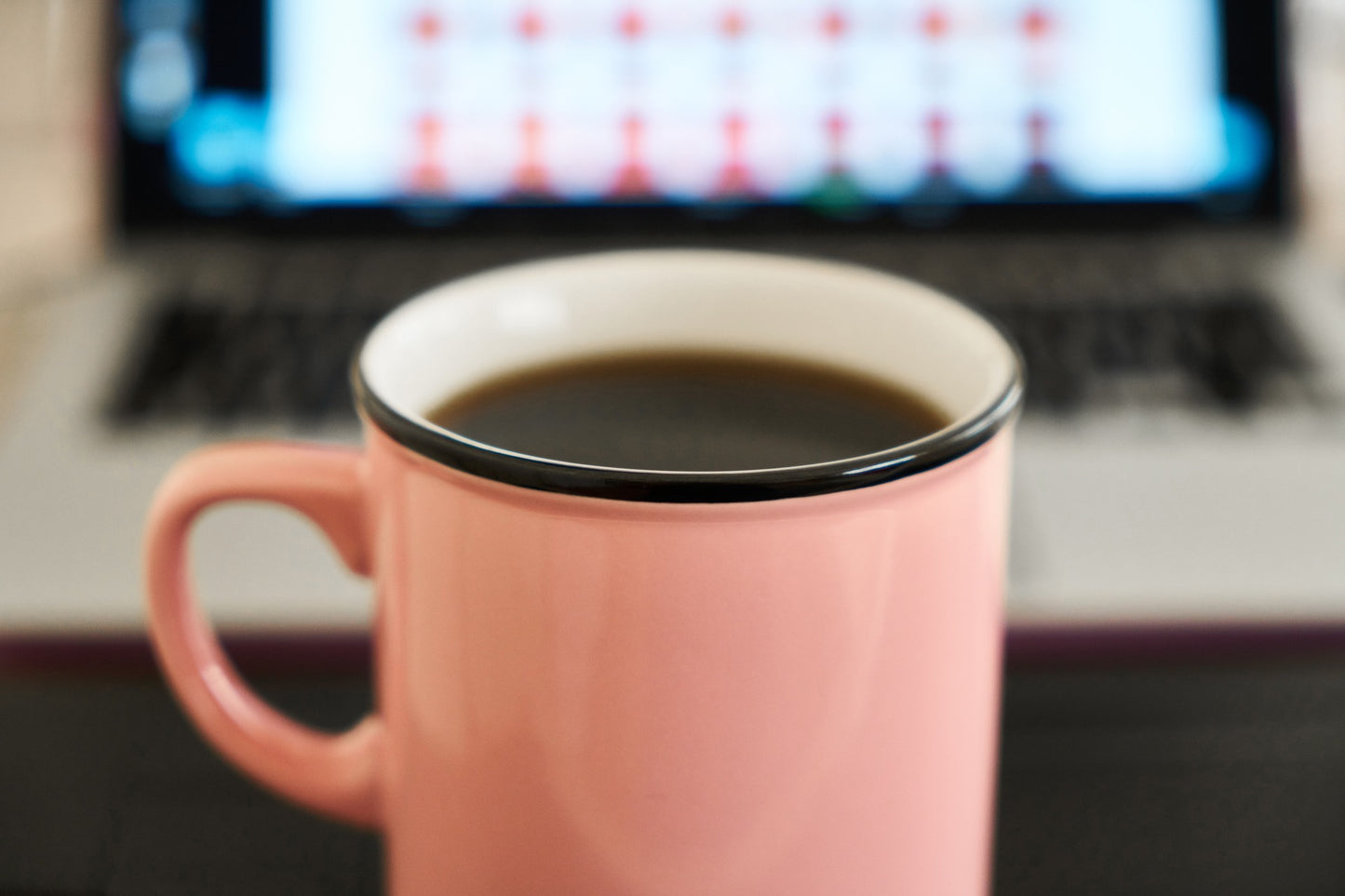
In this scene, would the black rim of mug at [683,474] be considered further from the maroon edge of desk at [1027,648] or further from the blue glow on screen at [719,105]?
the blue glow on screen at [719,105]

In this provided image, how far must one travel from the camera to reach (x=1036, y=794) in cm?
29

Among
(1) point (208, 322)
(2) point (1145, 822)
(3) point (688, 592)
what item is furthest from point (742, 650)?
(1) point (208, 322)

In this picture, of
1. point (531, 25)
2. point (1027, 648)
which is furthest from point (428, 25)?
point (1027, 648)

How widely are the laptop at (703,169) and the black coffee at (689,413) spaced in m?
0.35

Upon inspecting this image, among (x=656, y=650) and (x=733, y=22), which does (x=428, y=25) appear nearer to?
(x=733, y=22)

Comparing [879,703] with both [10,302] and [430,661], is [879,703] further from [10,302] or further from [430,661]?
[10,302]

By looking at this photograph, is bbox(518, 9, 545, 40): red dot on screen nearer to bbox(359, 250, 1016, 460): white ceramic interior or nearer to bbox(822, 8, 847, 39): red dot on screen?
bbox(822, 8, 847, 39): red dot on screen

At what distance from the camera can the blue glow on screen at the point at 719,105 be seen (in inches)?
25.3

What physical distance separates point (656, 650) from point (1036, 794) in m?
0.16

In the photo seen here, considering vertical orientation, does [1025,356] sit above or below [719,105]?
below

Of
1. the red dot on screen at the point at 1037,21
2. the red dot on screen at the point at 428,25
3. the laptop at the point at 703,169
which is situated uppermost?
the red dot on screen at the point at 1037,21

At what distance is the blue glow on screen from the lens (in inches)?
25.3

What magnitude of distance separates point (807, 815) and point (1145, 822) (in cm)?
14

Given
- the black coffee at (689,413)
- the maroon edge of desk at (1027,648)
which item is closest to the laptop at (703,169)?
the maroon edge of desk at (1027,648)
